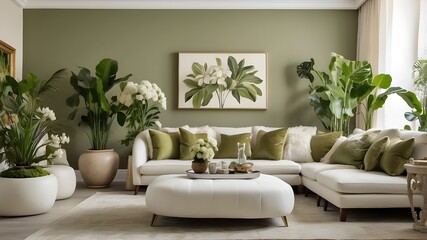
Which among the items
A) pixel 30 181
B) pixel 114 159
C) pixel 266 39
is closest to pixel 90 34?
pixel 114 159

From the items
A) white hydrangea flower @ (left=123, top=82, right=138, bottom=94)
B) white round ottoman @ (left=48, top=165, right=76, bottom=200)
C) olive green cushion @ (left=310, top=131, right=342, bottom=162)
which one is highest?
white hydrangea flower @ (left=123, top=82, right=138, bottom=94)

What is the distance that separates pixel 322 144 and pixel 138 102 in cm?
267

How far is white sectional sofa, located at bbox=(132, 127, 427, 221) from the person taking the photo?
4.43 metres

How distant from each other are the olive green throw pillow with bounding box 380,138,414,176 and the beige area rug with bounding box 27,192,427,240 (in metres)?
0.48

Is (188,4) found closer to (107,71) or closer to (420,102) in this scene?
(107,71)

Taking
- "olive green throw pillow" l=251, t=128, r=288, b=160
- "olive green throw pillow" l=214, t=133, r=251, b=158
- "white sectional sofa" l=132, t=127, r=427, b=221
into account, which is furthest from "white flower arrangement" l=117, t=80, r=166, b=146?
"olive green throw pillow" l=251, t=128, r=288, b=160

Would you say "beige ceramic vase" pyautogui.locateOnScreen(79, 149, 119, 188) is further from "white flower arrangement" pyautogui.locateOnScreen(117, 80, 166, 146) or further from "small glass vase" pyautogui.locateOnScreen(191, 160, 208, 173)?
"small glass vase" pyautogui.locateOnScreen(191, 160, 208, 173)

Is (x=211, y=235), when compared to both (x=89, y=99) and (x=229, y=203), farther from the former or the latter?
(x=89, y=99)

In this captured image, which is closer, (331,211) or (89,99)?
(331,211)

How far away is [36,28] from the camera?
748 cm

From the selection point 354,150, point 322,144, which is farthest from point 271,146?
Result: point 354,150

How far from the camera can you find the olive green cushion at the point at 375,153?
16.1 feet

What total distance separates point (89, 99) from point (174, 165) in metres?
1.82

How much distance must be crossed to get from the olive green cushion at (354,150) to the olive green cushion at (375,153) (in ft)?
1.06
